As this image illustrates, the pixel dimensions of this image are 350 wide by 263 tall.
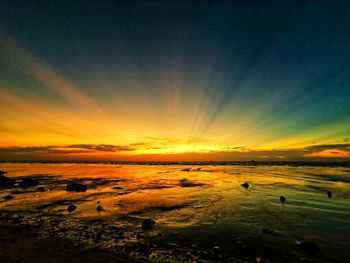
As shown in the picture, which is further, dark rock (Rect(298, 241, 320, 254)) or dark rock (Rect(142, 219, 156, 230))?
dark rock (Rect(142, 219, 156, 230))

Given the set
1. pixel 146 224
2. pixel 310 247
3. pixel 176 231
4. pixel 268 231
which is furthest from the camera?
pixel 146 224

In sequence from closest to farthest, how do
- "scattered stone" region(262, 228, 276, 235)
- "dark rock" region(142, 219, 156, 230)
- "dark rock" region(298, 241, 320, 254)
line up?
"dark rock" region(298, 241, 320, 254) → "scattered stone" region(262, 228, 276, 235) → "dark rock" region(142, 219, 156, 230)

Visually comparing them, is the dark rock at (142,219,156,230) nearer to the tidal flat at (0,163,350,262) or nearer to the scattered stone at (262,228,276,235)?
the tidal flat at (0,163,350,262)

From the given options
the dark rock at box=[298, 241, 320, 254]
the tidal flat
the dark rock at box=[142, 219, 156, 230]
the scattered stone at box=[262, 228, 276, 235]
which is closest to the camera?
the tidal flat

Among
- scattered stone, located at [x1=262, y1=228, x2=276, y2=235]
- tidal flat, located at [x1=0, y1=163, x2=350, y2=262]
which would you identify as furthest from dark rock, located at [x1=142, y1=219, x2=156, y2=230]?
scattered stone, located at [x1=262, y1=228, x2=276, y2=235]

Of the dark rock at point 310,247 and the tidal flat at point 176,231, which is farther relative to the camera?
the dark rock at point 310,247

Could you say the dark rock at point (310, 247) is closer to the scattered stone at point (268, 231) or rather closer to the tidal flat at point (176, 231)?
the tidal flat at point (176, 231)

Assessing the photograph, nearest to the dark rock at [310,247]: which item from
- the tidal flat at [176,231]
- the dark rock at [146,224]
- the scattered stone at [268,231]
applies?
the tidal flat at [176,231]

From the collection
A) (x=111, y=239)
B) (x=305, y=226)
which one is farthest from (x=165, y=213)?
(x=305, y=226)

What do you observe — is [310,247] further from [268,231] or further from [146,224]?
[146,224]

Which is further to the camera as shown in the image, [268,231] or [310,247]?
[268,231]

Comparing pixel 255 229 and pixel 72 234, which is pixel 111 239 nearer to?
pixel 72 234

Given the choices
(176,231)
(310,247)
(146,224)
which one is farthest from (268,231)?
(146,224)

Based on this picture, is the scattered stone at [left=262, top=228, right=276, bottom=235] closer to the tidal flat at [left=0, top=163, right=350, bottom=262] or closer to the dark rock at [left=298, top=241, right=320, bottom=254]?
the tidal flat at [left=0, top=163, right=350, bottom=262]
